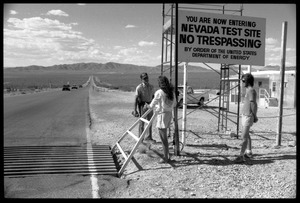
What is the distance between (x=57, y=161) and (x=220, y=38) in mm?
4894

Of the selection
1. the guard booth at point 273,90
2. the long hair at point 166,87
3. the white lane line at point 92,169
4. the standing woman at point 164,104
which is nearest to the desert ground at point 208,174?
the white lane line at point 92,169

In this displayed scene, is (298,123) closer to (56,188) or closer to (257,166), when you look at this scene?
(257,166)

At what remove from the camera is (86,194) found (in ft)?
15.3

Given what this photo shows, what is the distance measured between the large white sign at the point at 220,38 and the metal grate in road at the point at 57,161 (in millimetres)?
3035

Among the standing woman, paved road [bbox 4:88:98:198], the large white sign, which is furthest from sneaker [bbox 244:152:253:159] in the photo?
paved road [bbox 4:88:98:198]

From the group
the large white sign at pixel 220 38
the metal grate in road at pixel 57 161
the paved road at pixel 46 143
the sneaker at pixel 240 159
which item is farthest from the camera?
the large white sign at pixel 220 38

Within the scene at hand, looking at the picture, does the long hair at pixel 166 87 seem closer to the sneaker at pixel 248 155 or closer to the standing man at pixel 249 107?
the standing man at pixel 249 107

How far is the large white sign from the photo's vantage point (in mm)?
7340

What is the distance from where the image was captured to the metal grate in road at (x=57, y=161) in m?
5.85

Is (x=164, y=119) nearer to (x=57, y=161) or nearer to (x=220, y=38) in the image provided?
(x=57, y=161)

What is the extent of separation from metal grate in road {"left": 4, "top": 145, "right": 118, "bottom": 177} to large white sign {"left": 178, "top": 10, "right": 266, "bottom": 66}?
9.96ft

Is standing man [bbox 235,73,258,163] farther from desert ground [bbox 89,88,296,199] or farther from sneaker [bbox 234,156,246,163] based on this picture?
desert ground [bbox 89,88,296,199]

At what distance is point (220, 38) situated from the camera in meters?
7.77
